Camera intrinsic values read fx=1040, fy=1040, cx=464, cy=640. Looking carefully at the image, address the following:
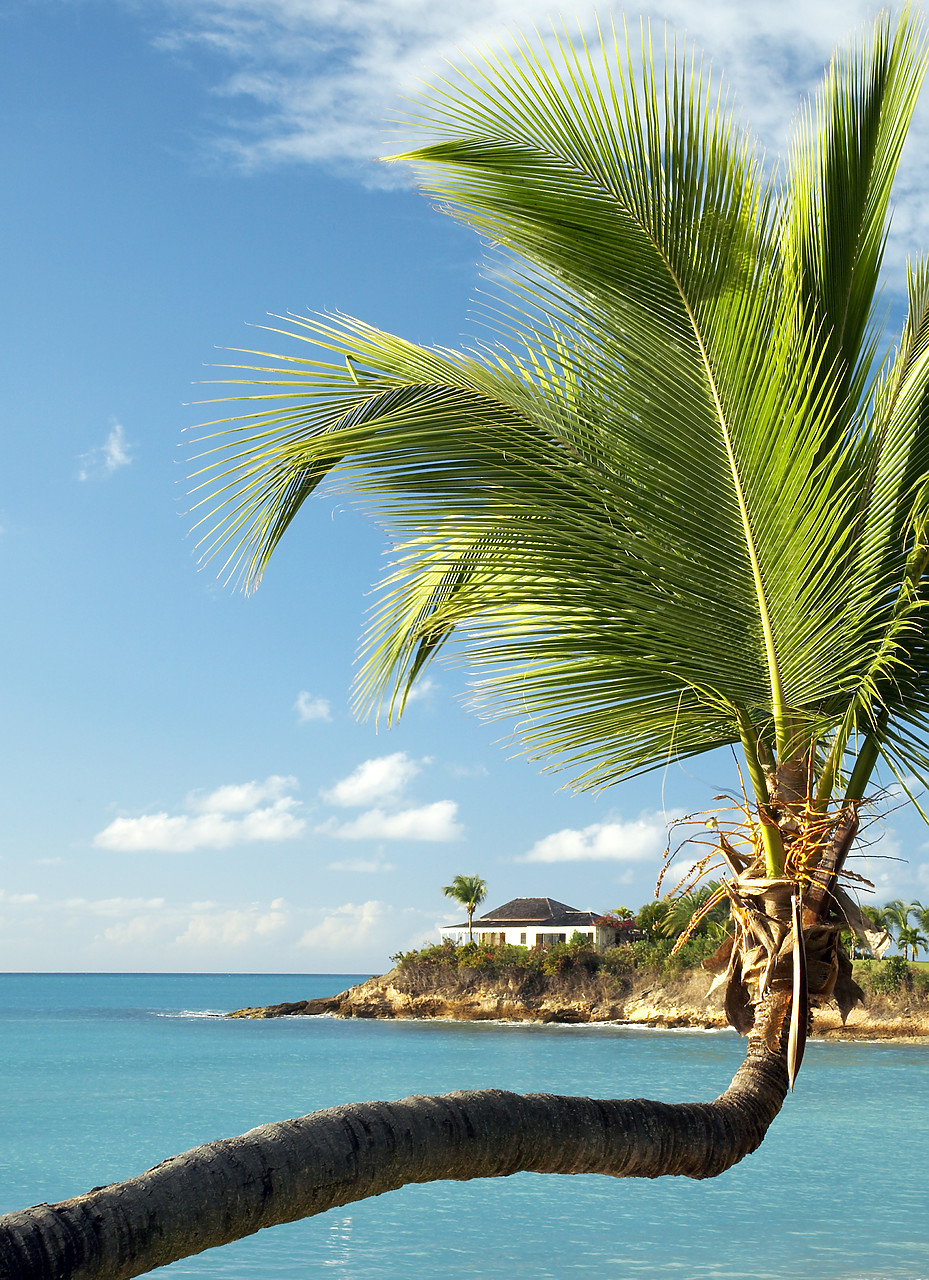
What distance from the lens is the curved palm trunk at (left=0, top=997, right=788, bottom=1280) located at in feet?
→ 5.24

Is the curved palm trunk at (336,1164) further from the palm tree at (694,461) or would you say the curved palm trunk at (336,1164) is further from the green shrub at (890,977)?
the green shrub at (890,977)

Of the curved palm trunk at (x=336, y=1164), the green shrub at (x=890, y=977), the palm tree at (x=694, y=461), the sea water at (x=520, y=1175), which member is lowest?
the sea water at (x=520, y=1175)

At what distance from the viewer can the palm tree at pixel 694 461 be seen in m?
3.20

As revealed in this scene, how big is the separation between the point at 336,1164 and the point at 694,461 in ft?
7.39

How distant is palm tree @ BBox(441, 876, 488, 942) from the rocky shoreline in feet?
Result: 25.5

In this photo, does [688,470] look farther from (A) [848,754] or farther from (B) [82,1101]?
(B) [82,1101]

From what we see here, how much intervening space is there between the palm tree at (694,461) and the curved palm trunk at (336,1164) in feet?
1.03

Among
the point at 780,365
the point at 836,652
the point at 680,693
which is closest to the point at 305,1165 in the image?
the point at 680,693

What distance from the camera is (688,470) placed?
10.8 ft

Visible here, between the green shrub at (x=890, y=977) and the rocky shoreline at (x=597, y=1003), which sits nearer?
the green shrub at (x=890, y=977)

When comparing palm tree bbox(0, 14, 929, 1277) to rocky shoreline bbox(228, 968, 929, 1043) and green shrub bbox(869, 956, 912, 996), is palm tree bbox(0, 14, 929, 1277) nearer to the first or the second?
green shrub bbox(869, 956, 912, 996)

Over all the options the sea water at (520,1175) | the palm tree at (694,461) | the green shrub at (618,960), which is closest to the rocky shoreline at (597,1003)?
the green shrub at (618,960)

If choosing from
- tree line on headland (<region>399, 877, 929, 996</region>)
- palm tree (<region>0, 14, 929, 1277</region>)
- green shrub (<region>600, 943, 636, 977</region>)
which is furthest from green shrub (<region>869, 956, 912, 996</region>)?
palm tree (<region>0, 14, 929, 1277</region>)

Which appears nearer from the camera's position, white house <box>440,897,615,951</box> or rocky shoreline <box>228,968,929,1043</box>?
rocky shoreline <box>228,968,929,1043</box>
